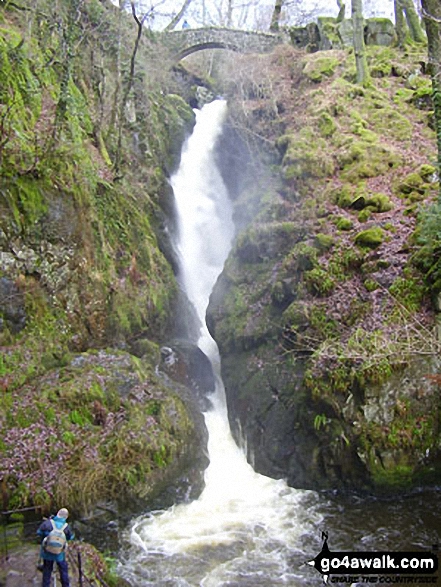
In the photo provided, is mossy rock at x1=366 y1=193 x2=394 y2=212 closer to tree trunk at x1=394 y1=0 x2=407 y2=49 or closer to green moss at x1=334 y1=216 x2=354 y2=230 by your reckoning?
green moss at x1=334 y1=216 x2=354 y2=230

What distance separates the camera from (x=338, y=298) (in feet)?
38.4

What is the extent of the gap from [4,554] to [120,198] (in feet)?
34.5

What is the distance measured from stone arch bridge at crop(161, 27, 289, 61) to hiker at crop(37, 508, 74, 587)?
24315 millimetres

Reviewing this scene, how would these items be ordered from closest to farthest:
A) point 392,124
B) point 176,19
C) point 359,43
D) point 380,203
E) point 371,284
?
1. point 371,284
2. point 380,203
3. point 392,124
4. point 359,43
5. point 176,19

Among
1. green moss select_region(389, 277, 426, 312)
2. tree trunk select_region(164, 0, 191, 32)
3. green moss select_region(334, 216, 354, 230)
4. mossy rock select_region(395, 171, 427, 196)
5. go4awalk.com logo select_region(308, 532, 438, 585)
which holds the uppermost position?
tree trunk select_region(164, 0, 191, 32)

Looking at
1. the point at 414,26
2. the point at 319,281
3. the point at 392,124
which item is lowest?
the point at 319,281

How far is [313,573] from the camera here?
773 cm

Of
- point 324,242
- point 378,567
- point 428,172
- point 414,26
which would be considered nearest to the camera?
point 378,567

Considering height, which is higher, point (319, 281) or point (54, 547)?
point (319, 281)

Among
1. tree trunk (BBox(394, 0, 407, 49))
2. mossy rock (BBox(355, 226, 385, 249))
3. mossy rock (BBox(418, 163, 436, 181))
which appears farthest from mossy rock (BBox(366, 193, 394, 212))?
tree trunk (BBox(394, 0, 407, 49))

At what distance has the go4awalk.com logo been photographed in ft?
24.3

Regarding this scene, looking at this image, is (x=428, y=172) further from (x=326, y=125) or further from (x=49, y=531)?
(x=49, y=531)

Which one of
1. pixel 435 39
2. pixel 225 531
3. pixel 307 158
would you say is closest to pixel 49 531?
pixel 225 531

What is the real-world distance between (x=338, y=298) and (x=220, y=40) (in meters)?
20.2
